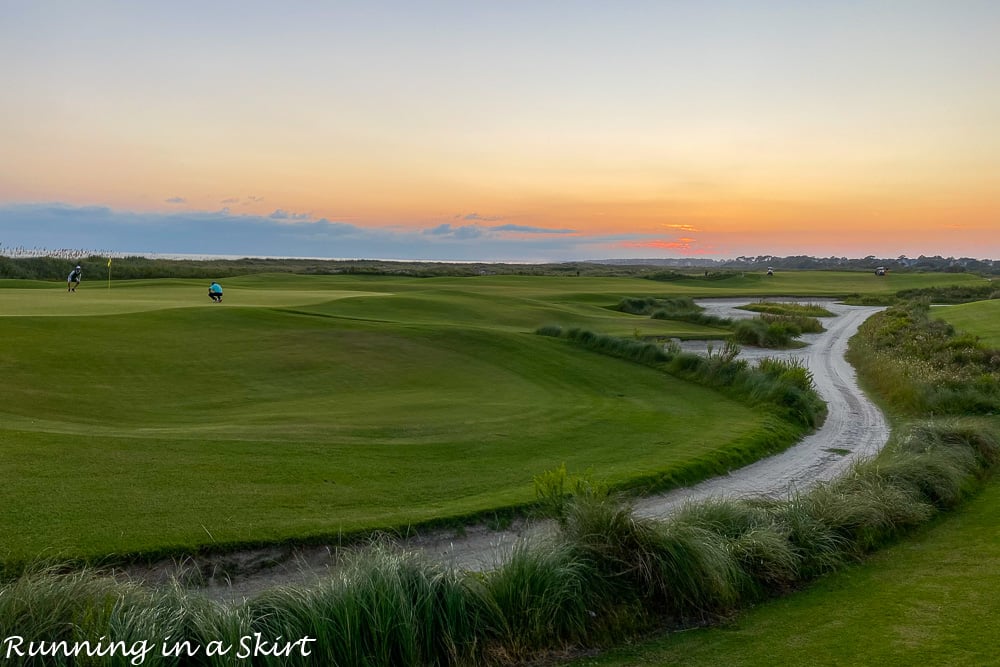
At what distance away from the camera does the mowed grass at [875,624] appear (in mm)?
6047

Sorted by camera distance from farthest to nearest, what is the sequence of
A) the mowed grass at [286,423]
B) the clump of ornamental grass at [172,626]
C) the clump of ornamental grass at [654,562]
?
1. the mowed grass at [286,423]
2. the clump of ornamental grass at [654,562]
3. the clump of ornamental grass at [172,626]

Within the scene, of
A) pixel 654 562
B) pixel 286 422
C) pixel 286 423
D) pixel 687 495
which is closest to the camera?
pixel 654 562

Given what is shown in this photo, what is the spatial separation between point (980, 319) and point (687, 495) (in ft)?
129

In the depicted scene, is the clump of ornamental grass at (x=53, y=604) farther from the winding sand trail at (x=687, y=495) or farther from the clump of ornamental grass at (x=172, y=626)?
the winding sand trail at (x=687, y=495)

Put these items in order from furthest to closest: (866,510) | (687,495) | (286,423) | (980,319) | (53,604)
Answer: (980,319), (286,423), (687,495), (866,510), (53,604)

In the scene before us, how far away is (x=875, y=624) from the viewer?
668cm

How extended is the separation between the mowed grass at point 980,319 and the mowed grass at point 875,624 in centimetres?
2940

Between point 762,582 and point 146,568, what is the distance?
743 cm

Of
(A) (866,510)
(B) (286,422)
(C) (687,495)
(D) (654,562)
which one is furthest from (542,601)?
(B) (286,422)

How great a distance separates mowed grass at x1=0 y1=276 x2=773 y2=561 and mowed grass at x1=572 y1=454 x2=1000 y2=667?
4.33 m

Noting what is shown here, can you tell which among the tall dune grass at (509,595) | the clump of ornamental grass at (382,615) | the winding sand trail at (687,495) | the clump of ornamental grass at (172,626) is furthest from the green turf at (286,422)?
the clump of ornamental grass at (382,615)

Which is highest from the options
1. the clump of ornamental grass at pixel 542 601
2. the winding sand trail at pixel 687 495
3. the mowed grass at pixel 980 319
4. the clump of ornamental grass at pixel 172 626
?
the mowed grass at pixel 980 319

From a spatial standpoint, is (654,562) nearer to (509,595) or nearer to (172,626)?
(509,595)

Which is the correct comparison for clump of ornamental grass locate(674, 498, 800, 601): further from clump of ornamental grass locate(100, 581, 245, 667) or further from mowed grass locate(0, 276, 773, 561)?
clump of ornamental grass locate(100, 581, 245, 667)
